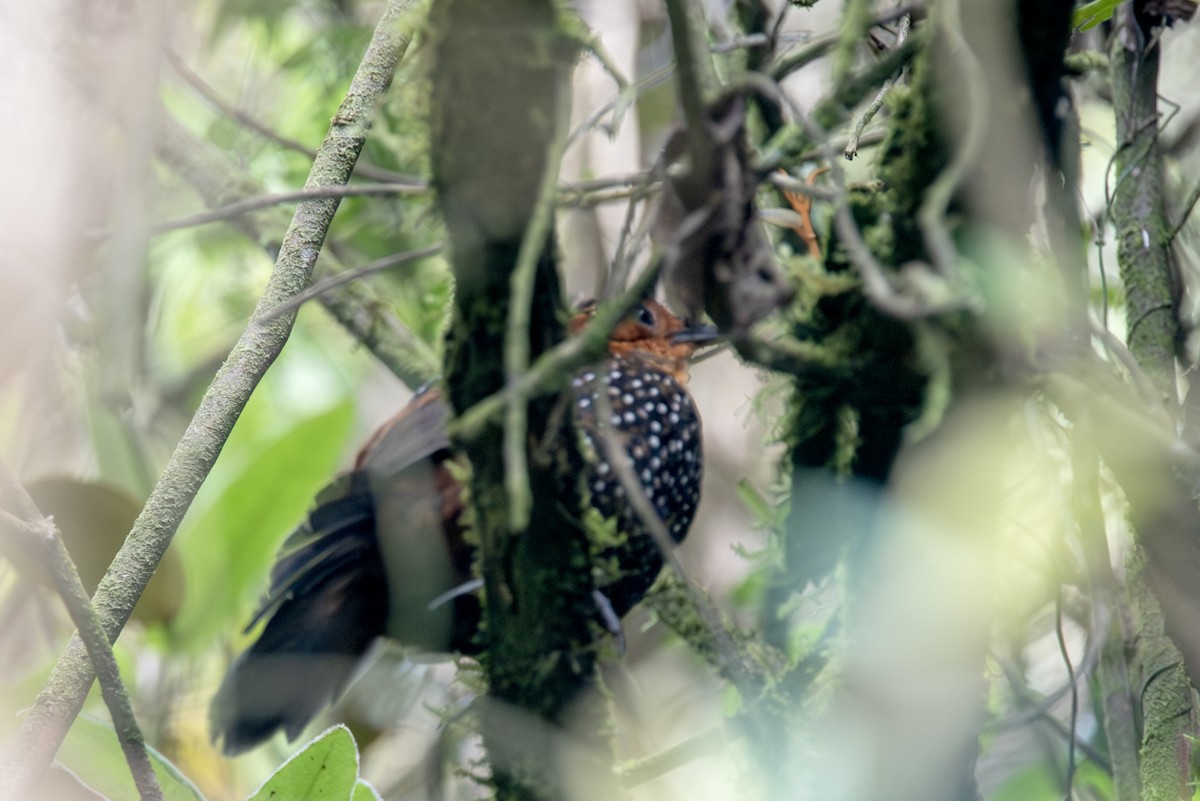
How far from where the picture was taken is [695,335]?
238cm

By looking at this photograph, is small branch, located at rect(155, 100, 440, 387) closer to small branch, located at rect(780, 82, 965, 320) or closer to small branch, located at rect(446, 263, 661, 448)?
small branch, located at rect(446, 263, 661, 448)

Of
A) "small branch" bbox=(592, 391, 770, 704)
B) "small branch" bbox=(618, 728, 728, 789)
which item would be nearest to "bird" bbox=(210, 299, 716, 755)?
"small branch" bbox=(618, 728, 728, 789)

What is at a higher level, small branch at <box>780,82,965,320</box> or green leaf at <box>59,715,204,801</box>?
small branch at <box>780,82,965,320</box>

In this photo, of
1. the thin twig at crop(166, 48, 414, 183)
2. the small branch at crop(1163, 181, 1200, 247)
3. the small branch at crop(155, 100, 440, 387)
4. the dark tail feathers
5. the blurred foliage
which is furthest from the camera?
the small branch at crop(155, 100, 440, 387)

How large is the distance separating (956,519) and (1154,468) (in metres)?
0.22

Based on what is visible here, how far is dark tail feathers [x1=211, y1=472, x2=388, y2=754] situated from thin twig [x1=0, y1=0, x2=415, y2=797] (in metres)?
0.84

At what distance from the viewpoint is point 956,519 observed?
1301mm

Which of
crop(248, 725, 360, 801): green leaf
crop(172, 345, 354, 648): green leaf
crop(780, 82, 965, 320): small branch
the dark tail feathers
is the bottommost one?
the dark tail feathers

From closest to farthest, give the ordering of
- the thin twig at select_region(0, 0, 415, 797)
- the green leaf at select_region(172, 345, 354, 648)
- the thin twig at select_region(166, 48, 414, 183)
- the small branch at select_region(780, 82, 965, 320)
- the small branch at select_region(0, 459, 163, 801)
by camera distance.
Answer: the small branch at select_region(780, 82, 965, 320), the small branch at select_region(0, 459, 163, 801), the thin twig at select_region(0, 0, 415, 797), the green leaf at select_region(172, 345, 354, 648), the thin twig at select_region(166, 48, 414, 183)

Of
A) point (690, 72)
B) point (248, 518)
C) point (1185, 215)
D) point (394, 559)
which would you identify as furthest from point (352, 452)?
point (690, 72)

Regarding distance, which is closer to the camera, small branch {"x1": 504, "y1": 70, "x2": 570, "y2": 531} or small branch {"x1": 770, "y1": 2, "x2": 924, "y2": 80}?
small branch {"x1": 504, "y1": 70, "x2": 570, "y2": 531}

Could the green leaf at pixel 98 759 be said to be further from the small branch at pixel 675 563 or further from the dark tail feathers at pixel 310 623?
the small branch at pixel 675 563

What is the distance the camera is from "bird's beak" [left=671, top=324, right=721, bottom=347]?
92.7 inches

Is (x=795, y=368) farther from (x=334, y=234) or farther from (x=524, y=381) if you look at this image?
(x=334, y=234)
